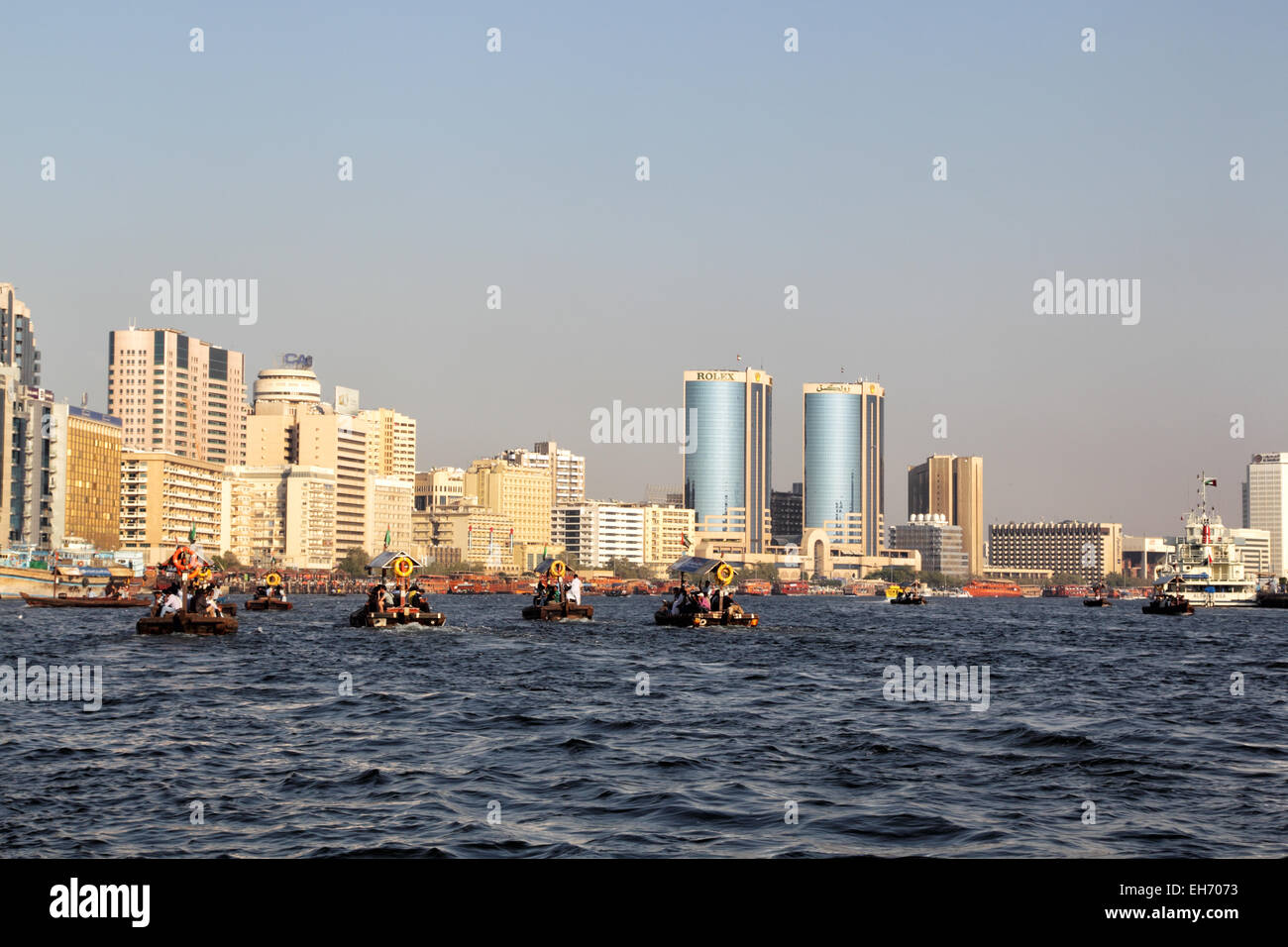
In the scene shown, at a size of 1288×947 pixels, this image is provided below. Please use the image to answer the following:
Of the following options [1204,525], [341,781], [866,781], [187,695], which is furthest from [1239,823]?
[1204,525]

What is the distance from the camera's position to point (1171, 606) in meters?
169

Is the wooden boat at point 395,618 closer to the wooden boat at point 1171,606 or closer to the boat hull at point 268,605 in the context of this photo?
the boat hull at point 268,605

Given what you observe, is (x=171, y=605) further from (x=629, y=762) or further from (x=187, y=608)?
(x=629, y=762)

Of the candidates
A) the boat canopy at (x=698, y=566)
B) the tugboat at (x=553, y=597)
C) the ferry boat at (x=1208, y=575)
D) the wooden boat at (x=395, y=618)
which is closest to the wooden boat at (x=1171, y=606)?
the ferry boat at (x=1208, y=575)

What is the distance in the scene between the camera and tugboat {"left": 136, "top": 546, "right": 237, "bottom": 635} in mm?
83062

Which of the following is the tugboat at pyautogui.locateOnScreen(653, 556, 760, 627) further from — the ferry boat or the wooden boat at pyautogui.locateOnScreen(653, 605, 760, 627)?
the ferry boat

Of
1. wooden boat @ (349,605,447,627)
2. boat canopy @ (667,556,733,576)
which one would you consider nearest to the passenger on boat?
wooden boat @ (349,605,447,627)

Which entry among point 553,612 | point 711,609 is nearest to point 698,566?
point 711,609

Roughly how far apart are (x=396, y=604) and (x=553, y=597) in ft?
92.5

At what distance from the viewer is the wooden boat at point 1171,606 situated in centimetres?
16650

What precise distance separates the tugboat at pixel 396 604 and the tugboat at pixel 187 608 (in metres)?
12.5

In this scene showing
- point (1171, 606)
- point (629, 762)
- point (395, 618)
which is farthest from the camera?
point (1171, 606)
